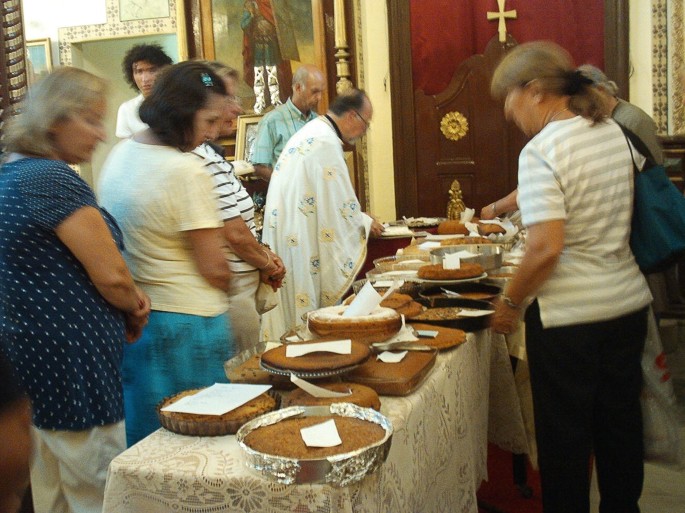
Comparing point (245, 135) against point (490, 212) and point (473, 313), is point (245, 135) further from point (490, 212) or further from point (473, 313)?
point (473, 313)

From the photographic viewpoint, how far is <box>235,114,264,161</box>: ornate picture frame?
6539mm

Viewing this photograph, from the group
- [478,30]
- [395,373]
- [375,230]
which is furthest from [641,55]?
[395,373]

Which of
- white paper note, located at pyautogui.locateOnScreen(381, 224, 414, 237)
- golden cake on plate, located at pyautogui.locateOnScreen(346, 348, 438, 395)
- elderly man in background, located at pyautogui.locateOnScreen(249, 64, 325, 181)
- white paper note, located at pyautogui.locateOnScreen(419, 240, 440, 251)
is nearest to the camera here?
golden cake on plate, located at pyautogui.locateOnScreen(346, 348, 438, 395)

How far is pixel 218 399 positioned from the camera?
1.74 m

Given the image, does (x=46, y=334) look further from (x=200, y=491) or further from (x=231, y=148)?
(x=231, y=148)

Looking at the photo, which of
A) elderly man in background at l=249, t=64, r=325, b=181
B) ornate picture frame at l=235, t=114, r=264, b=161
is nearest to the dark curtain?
ornate picture frame at l=235, t=114, r=264, b=161

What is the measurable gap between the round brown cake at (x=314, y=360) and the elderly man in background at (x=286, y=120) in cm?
347

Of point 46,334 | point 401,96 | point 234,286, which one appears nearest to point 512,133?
point 401,96

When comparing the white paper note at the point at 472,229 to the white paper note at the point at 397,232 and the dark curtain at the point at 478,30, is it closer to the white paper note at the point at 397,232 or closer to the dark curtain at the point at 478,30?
the white paper note at the point at 397,232

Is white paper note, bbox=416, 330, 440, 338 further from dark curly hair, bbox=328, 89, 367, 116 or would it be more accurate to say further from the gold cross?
the gold cross

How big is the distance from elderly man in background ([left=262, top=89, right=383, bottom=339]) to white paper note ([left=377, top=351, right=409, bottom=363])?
2157 millimetres

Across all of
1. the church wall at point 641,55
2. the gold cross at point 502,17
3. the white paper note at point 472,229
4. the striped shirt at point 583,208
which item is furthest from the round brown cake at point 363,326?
the gold cross at point 502,17

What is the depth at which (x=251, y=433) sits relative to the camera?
62.6 inches

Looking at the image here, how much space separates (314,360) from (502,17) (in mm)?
5382
